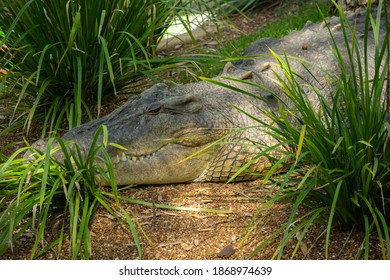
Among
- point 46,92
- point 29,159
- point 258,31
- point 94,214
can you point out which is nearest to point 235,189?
point 94,214

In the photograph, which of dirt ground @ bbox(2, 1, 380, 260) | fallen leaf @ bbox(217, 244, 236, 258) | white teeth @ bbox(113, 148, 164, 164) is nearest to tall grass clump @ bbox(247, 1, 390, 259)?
dirt ground @ bbox(2, 1, 380, 260)

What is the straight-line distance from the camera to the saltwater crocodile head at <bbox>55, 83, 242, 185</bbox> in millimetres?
4785

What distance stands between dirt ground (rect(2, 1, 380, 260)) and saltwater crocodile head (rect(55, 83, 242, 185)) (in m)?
0.15

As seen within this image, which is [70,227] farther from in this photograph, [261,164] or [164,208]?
[261,164]

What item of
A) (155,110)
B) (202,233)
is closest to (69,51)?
(155,110)

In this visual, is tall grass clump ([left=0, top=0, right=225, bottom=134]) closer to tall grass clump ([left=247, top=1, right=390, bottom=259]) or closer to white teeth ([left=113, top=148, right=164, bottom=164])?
white teeth ([left=113, top=148, right=164, bottom=164])

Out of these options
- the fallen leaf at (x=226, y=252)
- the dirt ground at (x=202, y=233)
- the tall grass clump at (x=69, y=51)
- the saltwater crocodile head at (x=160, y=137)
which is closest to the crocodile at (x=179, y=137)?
the saltwater crocodile head at (x=160, y=137)

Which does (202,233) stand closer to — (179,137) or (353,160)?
(179,137)

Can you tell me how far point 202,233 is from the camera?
4234mm

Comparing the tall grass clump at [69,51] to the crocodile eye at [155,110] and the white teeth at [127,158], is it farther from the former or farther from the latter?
the white teeth at [127,158]

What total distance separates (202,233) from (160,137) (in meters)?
0.89

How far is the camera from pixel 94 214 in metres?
4.46

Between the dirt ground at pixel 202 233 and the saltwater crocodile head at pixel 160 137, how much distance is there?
150 mm

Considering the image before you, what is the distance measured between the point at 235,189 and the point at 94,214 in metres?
0.95
